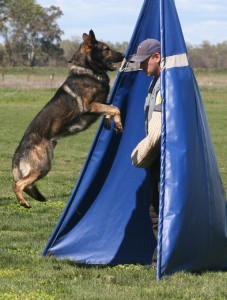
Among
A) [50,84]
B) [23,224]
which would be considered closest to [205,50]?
[50,84]

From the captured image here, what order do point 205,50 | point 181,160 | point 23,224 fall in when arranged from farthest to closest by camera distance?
1. point 205,50
2. point 23,224
3. point 181,160

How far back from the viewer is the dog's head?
26.6 ft

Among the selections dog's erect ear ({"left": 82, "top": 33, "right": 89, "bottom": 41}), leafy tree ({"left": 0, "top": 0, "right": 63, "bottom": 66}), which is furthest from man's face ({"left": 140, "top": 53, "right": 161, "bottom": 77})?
leafy tree ({"left": 0, "top": 0, "right": 63, "bottom": 66})

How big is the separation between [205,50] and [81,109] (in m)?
99.8

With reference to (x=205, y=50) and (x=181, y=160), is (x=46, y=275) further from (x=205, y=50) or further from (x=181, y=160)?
(x=205, y=50)

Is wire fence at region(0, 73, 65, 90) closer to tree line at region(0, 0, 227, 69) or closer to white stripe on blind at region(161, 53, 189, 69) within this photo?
tree line at region(0, 0, 227, 69)

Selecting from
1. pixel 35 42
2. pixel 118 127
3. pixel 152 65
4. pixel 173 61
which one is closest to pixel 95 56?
pixel 118 127

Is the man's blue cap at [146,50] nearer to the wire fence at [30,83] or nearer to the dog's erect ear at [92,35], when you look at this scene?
the dog's erect ear at [92,35]

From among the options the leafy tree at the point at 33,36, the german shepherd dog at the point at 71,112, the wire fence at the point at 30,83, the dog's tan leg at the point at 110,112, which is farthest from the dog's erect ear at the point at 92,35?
the leafy tree at the point at 33,36

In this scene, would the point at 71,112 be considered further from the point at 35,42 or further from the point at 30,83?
the point at 35,42

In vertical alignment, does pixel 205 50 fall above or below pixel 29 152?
below

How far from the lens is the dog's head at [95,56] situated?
26.6 ft

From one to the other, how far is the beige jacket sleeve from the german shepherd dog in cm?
62

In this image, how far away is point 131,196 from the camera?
8.14m
